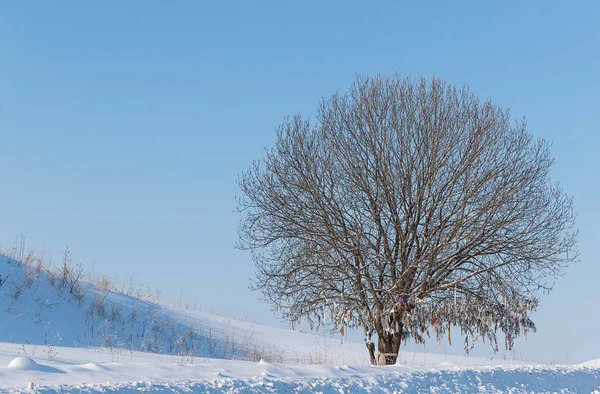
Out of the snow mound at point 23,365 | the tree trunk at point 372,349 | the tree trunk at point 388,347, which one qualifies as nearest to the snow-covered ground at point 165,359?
the snow mound at point 23,365

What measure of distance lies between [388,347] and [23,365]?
29.9ft

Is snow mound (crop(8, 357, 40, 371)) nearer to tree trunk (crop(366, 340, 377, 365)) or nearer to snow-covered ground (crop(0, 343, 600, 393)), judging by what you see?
snow-covered ground (crop(0, 343, 600, 393))

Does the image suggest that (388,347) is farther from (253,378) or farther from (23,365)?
(23,365)

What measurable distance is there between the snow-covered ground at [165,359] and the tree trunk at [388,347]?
613 millimetres

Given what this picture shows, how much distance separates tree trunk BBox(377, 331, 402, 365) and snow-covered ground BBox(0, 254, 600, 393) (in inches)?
24.1

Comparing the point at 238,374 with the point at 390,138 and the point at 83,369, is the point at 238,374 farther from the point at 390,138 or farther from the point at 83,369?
the point at 390,138

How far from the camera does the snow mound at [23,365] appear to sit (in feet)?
21.5

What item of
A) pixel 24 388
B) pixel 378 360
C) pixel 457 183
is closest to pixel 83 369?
pixel 24 388

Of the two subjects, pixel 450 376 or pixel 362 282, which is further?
pixel 362 282

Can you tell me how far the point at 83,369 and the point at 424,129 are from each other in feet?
30.0

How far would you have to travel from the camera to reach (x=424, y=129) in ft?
43.9

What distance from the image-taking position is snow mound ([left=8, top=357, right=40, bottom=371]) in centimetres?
655

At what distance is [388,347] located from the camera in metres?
13.9

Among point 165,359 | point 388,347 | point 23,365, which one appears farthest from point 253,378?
point 388,347
